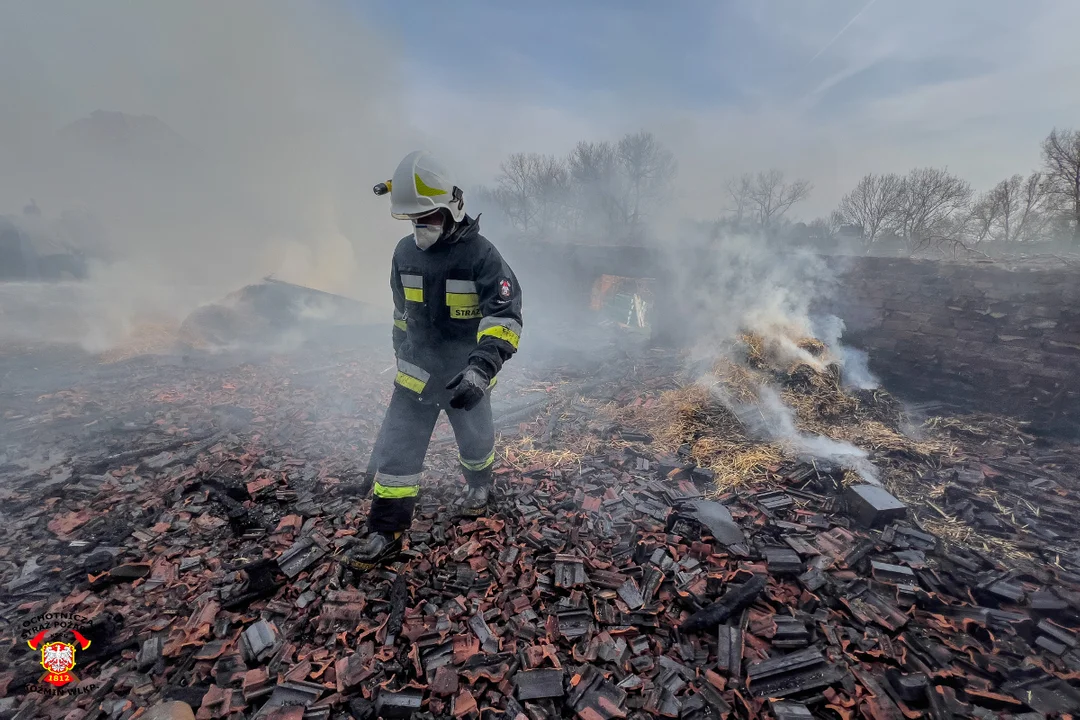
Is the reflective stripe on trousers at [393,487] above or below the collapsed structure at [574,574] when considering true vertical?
above

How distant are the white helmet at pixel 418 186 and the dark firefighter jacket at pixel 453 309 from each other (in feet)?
0.89

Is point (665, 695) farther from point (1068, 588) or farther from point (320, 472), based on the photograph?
point (320, 472)

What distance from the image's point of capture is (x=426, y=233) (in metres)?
2.94

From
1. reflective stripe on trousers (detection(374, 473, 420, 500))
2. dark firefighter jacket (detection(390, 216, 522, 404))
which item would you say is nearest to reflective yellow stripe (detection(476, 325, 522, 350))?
dark firefighter jacket (detection(390, 216, 522, 404))

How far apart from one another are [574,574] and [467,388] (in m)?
1.70

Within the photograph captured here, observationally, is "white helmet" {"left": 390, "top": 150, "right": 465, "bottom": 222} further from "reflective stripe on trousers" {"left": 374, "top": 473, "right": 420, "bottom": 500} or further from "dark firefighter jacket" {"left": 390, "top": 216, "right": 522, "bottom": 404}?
"reflective stripe on trousers" {"left": 374, "top": 473, "right": 420, "bottom": 500}

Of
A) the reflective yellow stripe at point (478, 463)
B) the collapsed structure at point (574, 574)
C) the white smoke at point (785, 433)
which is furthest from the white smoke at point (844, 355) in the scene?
the reflective yellow stripe at point (478, 463)

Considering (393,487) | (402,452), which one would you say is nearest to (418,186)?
(402,452)

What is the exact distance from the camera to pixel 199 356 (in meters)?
10.4

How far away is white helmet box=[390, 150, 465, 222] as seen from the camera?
9.00ft

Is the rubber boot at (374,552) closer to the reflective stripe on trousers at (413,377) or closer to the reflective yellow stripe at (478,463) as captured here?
the reflective yellow stripe at (478,463)

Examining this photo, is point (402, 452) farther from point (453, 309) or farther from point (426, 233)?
point (426, 233)

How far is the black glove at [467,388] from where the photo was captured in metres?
2.71

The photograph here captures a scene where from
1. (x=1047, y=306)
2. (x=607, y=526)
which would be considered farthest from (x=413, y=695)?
(x=1047, y=306)
